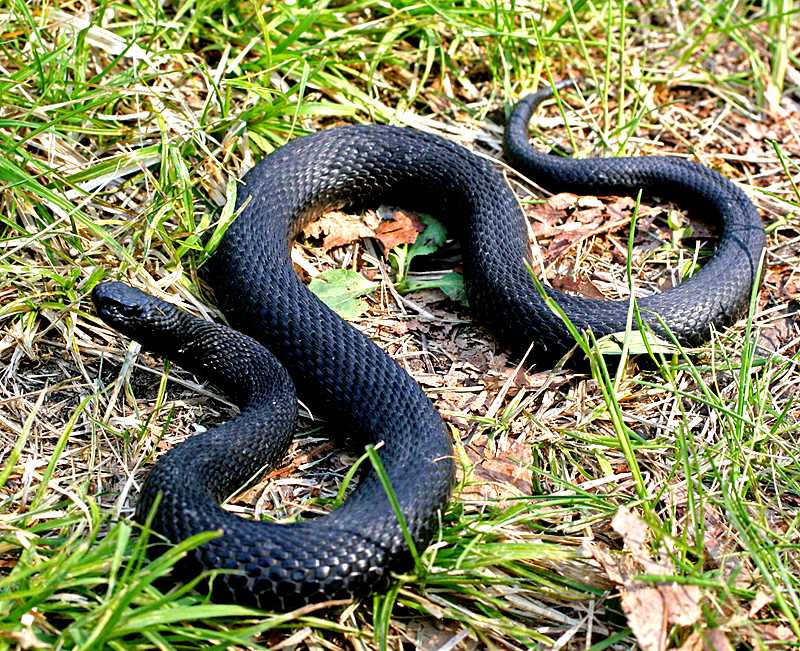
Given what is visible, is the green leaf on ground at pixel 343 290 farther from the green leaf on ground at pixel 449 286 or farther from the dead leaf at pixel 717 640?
the dead leaf at pixel 717 640

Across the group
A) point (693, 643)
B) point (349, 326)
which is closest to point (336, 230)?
point (349, 326)

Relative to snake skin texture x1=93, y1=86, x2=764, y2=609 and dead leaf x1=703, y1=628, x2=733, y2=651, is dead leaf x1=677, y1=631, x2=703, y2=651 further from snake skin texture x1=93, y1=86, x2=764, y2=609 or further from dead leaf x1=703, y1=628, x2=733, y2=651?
snake skin texture x1=93, y1=86, x2=764, y2=609

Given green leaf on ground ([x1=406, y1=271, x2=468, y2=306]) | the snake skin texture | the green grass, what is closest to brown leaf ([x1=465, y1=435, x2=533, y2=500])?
the green grass

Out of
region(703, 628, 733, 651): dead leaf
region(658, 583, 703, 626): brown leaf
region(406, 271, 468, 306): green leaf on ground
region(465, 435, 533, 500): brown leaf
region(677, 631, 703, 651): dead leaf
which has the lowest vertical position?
region(465, 435, 533, 500): brown leaf

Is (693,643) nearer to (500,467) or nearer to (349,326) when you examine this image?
(500,467)

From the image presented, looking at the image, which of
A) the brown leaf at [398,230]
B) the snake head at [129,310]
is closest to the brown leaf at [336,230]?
the brown leaf at [398,230]

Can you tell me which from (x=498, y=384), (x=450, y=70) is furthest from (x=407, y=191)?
(x=498, y=384)
